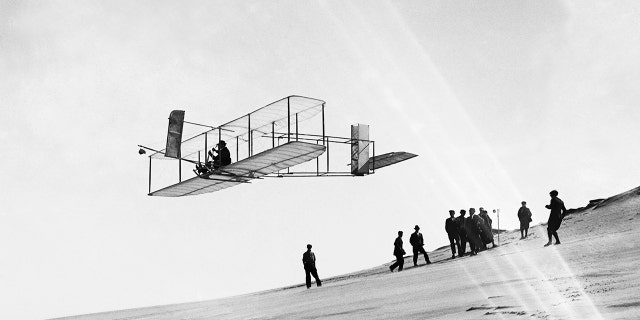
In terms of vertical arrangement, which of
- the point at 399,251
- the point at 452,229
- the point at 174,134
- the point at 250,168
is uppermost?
the point at 174,134

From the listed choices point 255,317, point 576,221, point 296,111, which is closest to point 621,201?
point 576,221

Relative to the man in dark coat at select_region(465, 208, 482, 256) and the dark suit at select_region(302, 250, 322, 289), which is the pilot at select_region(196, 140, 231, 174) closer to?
the dark suit at select_region(302, 250, 322, 289)

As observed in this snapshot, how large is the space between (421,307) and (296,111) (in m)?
14.0

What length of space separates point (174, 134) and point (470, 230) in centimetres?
1070

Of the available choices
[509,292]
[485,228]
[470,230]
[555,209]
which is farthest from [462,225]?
[509,292]

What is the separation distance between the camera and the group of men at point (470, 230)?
1027 inches

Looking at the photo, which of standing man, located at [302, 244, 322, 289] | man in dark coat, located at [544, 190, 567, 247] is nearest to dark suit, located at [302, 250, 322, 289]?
standing man, located at [302, 244, 322, 289]

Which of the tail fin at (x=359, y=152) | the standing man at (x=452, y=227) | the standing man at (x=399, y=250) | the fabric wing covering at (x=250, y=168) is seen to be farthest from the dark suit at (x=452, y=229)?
the fabric wing covering at (x=250, y=168)

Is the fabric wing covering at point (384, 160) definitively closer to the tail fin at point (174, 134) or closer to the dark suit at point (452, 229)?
the dark suit at point (452, 229)

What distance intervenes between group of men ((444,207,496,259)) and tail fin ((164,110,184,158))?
32.0ft

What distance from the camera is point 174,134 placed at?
26281mm

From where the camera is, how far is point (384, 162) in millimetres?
30797

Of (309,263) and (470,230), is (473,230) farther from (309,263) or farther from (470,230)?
(309,263)

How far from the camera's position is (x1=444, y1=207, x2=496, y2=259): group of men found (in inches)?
1027
